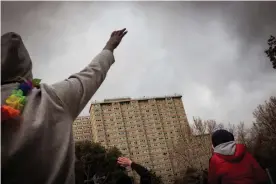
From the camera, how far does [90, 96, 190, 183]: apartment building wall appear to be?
6656 cm

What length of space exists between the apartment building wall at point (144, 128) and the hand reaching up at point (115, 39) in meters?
63.8

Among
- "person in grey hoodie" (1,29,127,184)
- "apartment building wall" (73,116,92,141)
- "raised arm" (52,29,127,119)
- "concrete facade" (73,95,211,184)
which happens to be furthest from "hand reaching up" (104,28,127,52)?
"apartment building wall" (73,116,92,141)

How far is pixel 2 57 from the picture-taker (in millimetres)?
1221

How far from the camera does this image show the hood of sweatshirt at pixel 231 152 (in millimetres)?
3332

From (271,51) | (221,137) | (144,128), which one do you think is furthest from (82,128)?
(221,137)

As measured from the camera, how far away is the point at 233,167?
10.8 feet

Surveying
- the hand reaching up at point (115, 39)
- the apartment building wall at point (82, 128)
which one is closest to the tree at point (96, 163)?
the hand reaching up at point (115, 39)

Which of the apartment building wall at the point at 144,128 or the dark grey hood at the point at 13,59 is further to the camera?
the apartment building wall at the point at 144,128

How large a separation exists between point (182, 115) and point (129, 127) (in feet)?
52.8

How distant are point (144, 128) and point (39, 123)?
7200 centimetres

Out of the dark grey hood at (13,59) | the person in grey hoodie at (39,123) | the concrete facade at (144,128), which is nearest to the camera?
the person in grey hoodie at (39,123)

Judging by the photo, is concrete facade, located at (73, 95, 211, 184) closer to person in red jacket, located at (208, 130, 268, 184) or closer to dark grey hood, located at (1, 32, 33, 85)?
person in red jacket, located at (208, 130, 268, 184)

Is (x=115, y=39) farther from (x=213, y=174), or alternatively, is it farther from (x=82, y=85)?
(x=213, y=174)

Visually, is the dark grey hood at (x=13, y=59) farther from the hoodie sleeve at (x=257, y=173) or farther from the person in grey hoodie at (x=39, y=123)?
the hoodie sleeve at (x=257, y=173)
